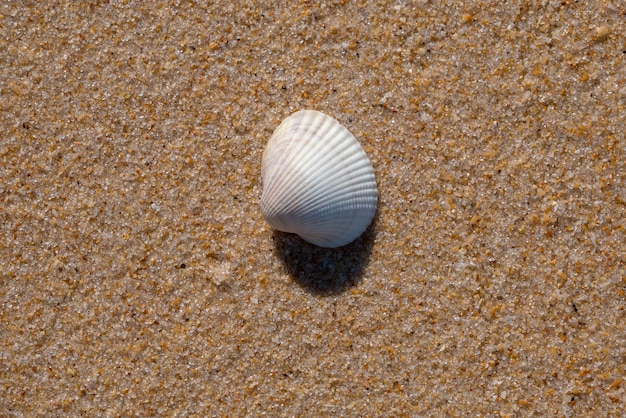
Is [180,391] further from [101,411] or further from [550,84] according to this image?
[550,84]

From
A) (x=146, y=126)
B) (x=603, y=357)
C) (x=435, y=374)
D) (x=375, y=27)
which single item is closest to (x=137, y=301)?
(x=146, y=126)

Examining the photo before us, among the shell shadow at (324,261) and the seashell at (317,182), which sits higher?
the seashell at (317,182)

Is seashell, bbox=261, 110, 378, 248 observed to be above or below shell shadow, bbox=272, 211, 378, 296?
above

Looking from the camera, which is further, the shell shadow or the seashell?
the shell shadow

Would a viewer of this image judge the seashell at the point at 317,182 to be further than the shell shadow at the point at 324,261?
No
